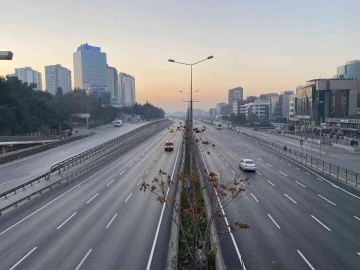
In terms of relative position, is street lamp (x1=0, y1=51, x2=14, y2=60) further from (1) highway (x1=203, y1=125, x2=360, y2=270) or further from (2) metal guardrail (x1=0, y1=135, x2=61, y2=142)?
(2) metal guardrail (x1=0, y1=135, x2=61, y2=142)

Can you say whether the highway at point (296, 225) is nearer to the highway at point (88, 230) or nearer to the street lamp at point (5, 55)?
the highway at point (88, 230)

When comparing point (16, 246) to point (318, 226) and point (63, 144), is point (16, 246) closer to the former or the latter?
point (318, 226)

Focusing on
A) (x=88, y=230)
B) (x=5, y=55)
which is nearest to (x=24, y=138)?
(x=88, y=230)

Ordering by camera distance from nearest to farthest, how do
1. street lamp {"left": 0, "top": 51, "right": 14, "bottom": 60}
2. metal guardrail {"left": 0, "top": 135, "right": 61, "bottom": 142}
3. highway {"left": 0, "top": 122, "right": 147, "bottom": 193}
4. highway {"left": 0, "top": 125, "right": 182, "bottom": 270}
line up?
street lamp {"left": 0, "top": 51, "right": 14, "bottom": 60} < highway {"left": 0, "top": 125, "right": 182, "bottom": 270} < highway {"left": 0, "top": 122, "right": 147, "bottom": 193} < metal guardrail {"left": 0, "top": 135, "right": 61, "bottom": 142}

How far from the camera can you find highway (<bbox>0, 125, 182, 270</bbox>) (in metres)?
13.1

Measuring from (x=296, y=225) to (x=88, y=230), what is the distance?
1122 cm

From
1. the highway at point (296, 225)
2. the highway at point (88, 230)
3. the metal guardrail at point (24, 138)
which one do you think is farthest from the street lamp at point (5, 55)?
the metal guardrail at point (24, 138)

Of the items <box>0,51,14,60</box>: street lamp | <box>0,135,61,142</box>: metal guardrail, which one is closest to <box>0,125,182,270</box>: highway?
<box>0,51,14,60</box>: street lamp

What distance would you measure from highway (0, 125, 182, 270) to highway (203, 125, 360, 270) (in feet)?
12.8

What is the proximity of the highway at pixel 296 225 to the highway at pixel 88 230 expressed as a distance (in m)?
3.90

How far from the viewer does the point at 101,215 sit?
1905cm

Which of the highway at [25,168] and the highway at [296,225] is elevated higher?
the highway at [296,225]

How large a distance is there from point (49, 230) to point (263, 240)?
11119mm

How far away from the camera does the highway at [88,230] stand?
13102 mm
